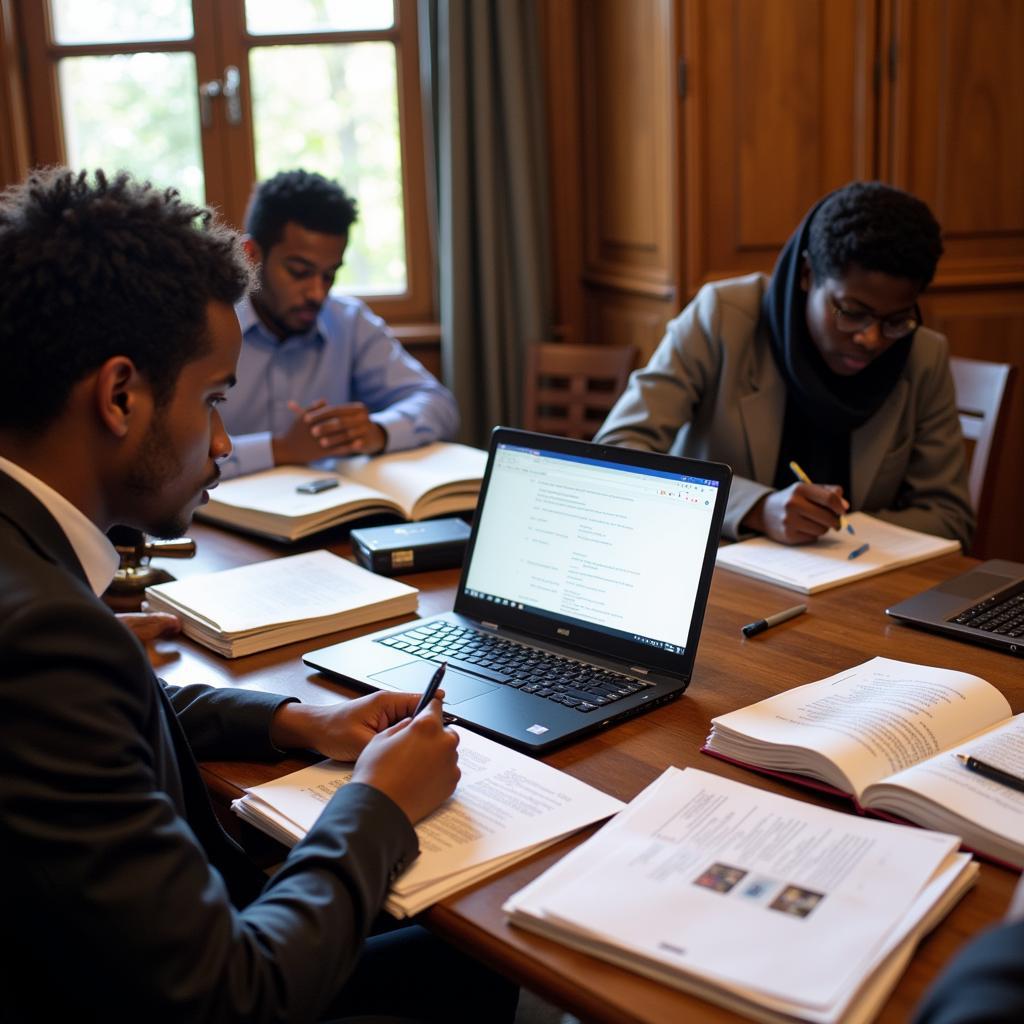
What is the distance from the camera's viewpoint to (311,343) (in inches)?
106

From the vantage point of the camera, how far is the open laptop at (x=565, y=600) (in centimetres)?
125

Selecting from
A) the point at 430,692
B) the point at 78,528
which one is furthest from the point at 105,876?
the point at 430,692

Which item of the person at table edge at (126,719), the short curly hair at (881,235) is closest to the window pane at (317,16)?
the short curly hair at (881,235)

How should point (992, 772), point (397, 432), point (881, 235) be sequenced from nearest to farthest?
1. point (992, 772)
2. point (881, 235)
3. point (397, 432)

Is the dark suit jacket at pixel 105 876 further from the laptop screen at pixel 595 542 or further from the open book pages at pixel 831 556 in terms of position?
the open book pages at pixel 831 556

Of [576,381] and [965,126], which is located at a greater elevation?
[965,126]

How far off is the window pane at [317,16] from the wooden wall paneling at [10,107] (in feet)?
2.16

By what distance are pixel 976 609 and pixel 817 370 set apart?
28.9 inches

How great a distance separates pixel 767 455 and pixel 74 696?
5.37 ft

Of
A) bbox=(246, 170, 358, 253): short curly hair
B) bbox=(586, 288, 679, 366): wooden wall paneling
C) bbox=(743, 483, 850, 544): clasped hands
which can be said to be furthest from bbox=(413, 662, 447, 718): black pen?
bbox=(586, 288, 679, 366): wooden wall paneling

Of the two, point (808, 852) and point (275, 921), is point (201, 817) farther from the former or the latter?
point (808, 852)

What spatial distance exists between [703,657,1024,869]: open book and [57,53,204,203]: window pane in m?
2.82

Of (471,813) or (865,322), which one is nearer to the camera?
(471,813)

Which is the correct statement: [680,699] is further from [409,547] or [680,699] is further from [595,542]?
[409,547]
